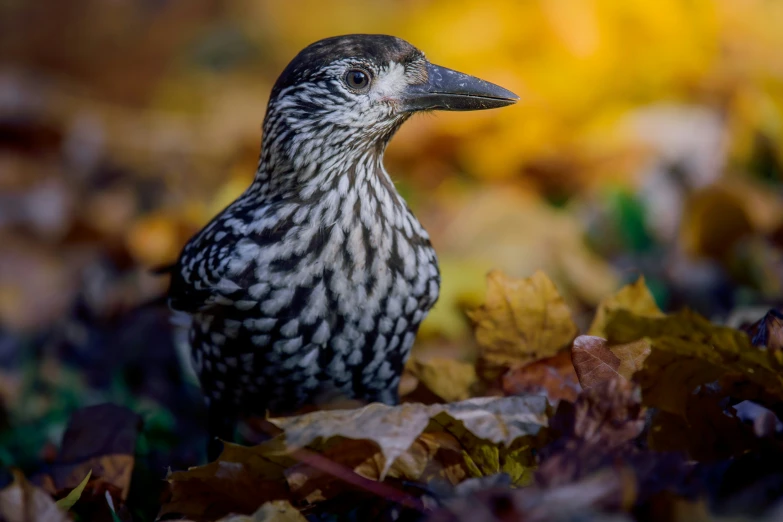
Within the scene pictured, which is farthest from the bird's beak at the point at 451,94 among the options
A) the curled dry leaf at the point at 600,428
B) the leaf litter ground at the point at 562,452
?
the curled dry leaf at the point at 600,428

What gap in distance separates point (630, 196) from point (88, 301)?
2.84m

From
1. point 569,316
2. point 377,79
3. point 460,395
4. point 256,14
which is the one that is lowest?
point 460,395

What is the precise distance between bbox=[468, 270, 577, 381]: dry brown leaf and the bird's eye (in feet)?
2.67

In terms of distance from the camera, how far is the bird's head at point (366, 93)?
2818mm

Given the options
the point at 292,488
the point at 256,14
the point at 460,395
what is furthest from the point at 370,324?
the point at 256,14

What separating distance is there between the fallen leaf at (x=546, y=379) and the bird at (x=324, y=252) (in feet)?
1.53

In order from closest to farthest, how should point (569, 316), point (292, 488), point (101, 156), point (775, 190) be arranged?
point (292, 488) → point (569, 316) → point (775, 190) → point (101, 156)

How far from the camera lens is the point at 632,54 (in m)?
5.92

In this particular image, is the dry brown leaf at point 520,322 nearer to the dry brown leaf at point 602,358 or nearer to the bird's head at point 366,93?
the dry brown leaf at point 602,358

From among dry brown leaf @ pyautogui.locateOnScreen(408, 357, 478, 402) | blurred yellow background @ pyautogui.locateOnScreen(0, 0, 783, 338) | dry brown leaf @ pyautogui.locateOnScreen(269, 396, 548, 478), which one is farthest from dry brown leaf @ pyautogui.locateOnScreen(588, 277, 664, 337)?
blurred yellow background @ pyautogui.locateOnScreen(0, 0, 783, 338)

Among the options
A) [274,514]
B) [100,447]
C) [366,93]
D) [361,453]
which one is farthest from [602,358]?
[100,447]

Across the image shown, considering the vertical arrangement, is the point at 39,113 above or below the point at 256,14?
below

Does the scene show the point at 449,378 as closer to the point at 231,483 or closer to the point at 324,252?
the point at 324,252

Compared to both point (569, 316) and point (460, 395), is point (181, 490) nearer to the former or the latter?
point (460, 395)
